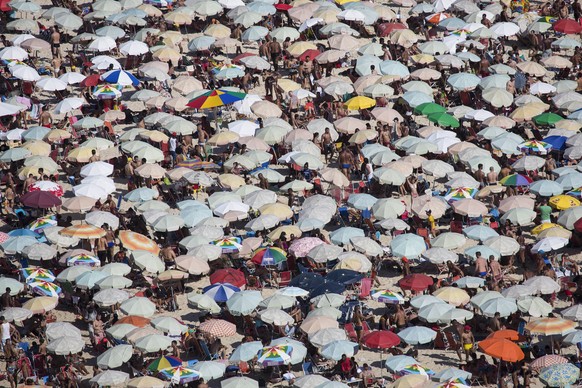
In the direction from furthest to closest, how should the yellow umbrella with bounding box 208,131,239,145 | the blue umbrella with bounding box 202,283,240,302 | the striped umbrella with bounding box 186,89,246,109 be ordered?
the striped umbrella with bounding box 186,89,246,109, the yellow umbrella with bounding box 208,131,239,145, the blue umbrella with bounding box 202,283,240,302

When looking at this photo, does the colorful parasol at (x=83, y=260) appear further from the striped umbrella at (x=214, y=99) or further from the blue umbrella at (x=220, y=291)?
the striped umbrella at (x=214, y=99)

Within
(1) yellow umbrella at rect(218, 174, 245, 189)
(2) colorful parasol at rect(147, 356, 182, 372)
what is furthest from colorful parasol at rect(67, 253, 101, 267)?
(2) colorful parasol at rect(147, 356, 182, 372)

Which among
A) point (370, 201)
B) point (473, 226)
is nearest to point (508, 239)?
point (473, 226)

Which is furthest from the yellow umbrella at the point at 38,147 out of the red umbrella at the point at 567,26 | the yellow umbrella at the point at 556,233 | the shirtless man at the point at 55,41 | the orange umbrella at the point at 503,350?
the red umbrella at the point at 567,26

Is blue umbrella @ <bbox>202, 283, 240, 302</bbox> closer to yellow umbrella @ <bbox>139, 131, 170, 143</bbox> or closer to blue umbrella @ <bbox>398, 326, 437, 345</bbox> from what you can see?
blue umbrella @ <bbox>398, 326, 437, 345</bbox>

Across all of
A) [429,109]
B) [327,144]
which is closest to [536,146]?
[429,109]

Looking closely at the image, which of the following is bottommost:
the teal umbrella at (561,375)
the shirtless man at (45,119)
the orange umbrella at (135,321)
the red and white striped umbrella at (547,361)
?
the shirtless man at (45,119)

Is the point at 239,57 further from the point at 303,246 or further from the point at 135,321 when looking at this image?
the point at 135,321
